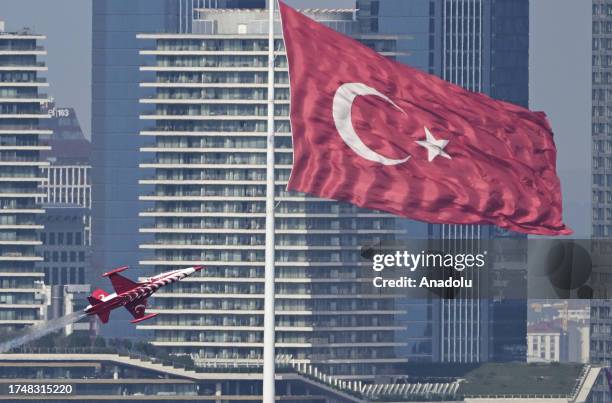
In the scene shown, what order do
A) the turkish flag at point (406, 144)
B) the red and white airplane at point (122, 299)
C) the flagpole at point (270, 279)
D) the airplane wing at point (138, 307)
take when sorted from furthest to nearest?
the airplane wing at point (138, 307) → the red and white airplane at point (122, 299) → the turkish flag at point (406, 144) → the flagpole at point (270, 279)

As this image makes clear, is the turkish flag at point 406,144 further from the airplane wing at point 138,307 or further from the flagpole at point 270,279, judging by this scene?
the airplane wing at point 138,307

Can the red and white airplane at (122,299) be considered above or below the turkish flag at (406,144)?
below

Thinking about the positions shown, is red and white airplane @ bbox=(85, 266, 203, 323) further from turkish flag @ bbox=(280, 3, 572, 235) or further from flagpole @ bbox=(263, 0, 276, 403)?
turkish flag @ bbox=(280, 3, 572, 235)

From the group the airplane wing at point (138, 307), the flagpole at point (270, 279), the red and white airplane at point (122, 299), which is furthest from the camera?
the airplane wing at point (138, 307)

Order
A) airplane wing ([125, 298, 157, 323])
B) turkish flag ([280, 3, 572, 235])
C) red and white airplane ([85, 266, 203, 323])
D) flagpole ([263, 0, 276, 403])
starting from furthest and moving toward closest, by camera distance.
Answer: airplane wing ([125, 298, 157, 323]), red and white airplane ([85, 266, 203, 323]), turkish flag ([280, 3, 572, 235]), flagpole ([263, 0, 276, 403])

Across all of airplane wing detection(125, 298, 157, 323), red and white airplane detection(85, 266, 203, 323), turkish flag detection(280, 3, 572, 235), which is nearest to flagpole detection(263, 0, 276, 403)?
turkish flag detection(280, 3, 572, 235)

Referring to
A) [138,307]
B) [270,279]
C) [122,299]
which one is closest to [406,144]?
[270,279]

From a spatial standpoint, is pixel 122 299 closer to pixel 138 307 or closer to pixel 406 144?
pixel 138 307

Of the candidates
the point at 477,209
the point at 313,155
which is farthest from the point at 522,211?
the point at 313,155

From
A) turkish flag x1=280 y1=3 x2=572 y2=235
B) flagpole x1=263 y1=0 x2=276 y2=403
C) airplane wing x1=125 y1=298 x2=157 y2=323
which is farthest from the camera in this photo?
airplane wing x1=125 y1=298 x2=157 y2=323

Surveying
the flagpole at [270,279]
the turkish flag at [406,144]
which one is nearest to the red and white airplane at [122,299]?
the flagpole at [270,279]

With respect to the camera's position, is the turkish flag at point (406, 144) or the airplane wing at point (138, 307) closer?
the turkish flag at point (406, 144)
